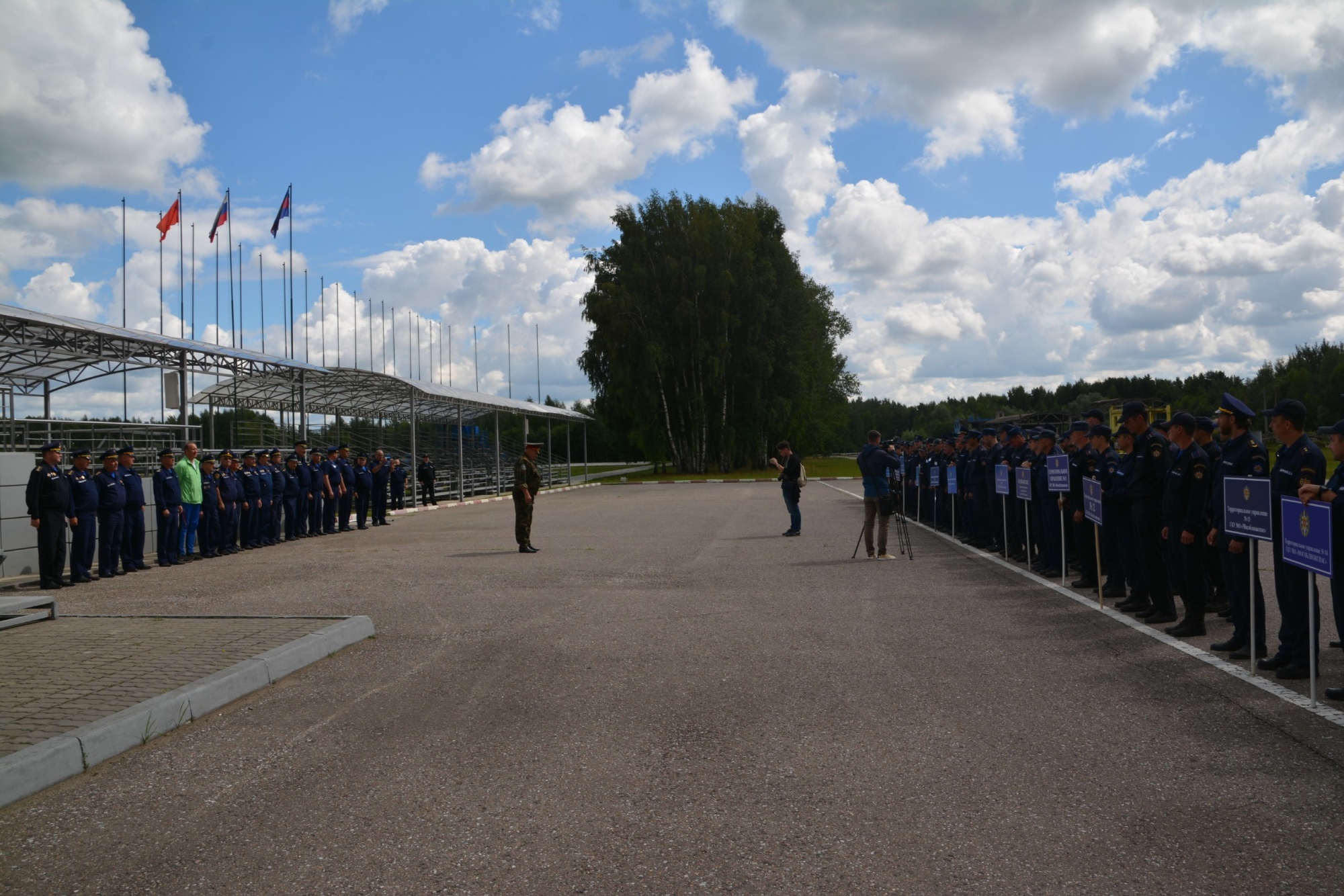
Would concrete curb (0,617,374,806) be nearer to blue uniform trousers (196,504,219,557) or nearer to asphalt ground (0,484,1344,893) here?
asphalt ground (0,484,1344,893)

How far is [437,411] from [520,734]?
118 feet

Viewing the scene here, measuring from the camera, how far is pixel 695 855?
12.3ft

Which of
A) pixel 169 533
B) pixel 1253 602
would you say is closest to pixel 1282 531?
pixel 1253 602

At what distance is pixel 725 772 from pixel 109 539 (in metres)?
12.2

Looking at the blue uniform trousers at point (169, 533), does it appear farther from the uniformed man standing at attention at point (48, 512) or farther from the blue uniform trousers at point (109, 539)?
the uniformed man standing at attention at point (48, 512)

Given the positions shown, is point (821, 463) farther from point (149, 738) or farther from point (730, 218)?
point (149, 738)

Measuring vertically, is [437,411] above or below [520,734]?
above

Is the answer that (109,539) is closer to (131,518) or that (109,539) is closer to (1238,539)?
(131,518)

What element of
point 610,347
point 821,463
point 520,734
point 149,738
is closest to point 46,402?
point 149,738

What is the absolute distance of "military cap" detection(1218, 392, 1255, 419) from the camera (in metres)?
7.58

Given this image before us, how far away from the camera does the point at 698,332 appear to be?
169 ft

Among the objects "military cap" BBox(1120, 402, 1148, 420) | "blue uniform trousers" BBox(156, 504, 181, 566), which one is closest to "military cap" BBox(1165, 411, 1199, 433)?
"military cap" BBox(1120, 402, 1148, 420)

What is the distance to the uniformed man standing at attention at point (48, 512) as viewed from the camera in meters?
12.6

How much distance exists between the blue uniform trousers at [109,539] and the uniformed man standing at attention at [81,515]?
123mm
